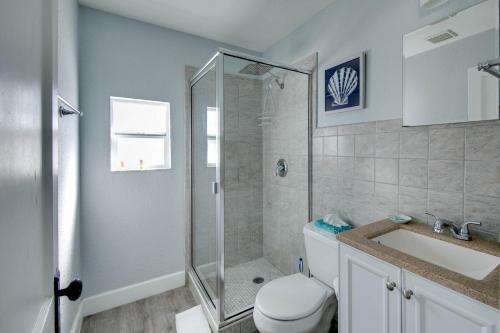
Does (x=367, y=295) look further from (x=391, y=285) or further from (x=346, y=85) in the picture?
(x=346, y=85)

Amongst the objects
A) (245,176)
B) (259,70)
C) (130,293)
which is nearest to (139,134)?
(245,176)

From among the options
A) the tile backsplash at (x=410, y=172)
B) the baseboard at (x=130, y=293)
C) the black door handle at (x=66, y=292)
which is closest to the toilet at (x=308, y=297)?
the tile backsplash at (x=410, y=172)

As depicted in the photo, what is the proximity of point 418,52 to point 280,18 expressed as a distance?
1.23 meters

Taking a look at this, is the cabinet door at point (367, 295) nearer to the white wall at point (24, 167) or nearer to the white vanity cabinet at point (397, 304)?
the white vanity cabinet at point (397, 304)

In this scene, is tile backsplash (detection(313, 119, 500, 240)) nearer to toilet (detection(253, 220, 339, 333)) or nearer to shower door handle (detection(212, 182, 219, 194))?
toilet (detection(253, 220, 339, 333))

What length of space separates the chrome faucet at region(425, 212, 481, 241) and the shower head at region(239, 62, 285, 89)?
1.61m

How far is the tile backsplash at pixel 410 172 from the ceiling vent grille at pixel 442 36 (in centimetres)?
46

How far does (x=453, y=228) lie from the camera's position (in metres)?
1.16

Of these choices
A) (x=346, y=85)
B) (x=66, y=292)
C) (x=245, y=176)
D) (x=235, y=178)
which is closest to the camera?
(x=66, y=292)

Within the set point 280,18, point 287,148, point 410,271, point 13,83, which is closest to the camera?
point 13,83

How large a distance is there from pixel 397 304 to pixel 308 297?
626mm

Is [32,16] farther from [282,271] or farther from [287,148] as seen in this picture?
[282,271]

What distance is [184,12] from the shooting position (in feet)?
6.39

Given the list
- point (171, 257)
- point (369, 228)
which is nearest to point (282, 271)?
point (171, 257)
